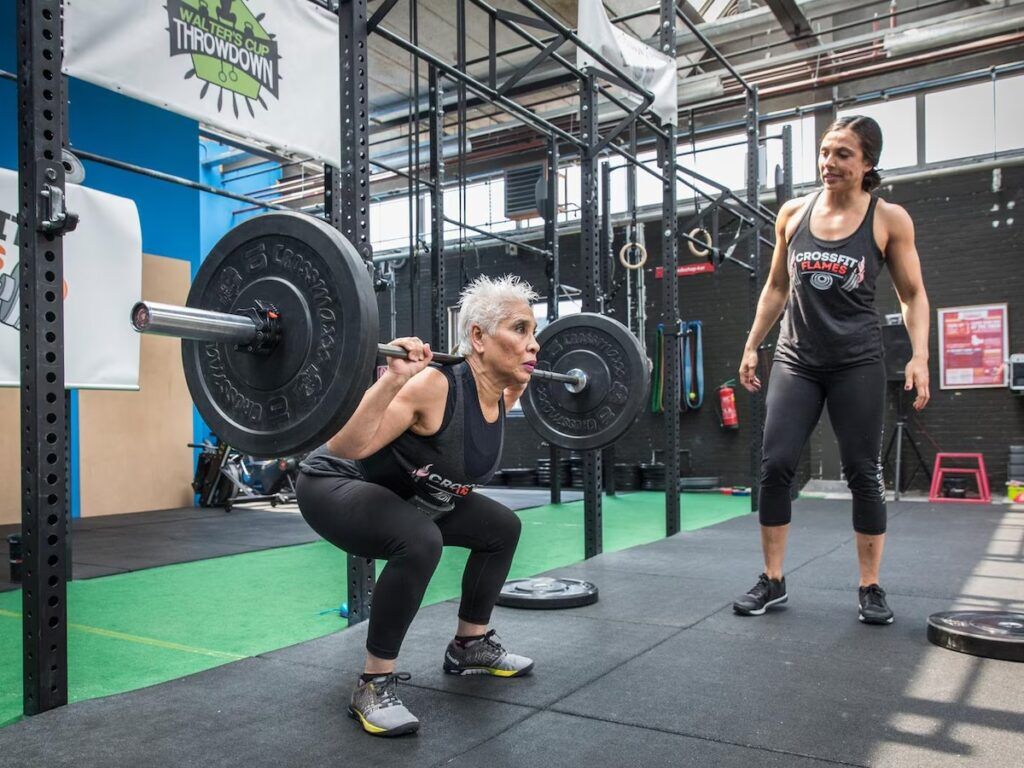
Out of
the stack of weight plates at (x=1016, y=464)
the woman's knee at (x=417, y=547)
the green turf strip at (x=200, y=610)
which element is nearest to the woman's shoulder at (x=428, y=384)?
the woman's knee at (x=417, y=547)

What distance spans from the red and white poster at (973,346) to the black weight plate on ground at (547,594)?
17.0ft

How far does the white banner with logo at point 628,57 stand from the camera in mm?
3508

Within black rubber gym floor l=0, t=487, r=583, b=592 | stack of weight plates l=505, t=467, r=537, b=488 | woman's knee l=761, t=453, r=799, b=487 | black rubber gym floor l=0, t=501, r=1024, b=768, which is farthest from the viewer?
stack of weight plates l=505, t=467, r=537, b=488

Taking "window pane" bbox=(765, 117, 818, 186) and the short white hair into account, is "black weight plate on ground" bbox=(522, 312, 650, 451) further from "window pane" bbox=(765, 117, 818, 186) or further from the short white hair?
"window pane" bbox=(765, 117, 818, 186)

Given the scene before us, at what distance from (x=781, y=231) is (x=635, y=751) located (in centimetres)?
170

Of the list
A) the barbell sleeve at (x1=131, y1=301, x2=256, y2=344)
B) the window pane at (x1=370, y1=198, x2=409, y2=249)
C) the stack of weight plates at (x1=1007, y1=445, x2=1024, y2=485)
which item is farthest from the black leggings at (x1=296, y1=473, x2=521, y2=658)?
the window pane at (x1=370, y1=198, x2=409, y2=249)

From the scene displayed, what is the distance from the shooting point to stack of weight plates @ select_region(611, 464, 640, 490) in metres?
7.57

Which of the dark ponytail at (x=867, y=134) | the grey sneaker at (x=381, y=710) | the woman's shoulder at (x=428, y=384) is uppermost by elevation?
the dark ponytail at (x=867, y=134)

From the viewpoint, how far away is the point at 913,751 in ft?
4.55

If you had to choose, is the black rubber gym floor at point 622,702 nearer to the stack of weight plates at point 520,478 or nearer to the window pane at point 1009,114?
the window pane at point 1009,114

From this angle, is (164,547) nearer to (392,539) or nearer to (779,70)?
(392,539)

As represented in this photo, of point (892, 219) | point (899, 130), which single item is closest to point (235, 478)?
point (892, 219)

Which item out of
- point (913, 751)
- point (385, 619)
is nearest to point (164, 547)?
point (385, 619)

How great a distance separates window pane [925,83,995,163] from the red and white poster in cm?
127
